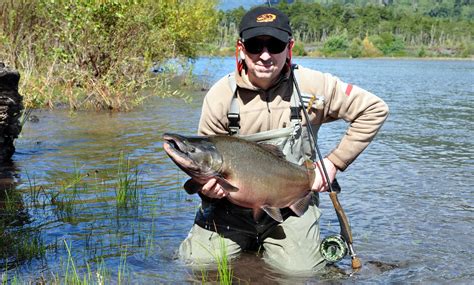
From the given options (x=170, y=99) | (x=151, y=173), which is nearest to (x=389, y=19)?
(x=170, y=99)

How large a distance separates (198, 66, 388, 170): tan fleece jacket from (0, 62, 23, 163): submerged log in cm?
462

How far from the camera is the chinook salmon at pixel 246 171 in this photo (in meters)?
4.40

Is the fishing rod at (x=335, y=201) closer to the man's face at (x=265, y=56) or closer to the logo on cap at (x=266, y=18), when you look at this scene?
the man's face at (x=265, y=56)

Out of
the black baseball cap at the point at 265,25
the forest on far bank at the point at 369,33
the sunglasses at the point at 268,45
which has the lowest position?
the forest on far bank at the point at 369,33

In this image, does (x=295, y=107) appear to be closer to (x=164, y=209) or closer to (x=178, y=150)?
(x=178, y=150)

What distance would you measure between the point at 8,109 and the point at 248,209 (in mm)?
5193

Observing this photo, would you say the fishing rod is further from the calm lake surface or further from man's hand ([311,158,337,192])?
the calm lake surface

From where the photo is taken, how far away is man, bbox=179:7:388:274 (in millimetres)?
5051

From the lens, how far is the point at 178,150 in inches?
171

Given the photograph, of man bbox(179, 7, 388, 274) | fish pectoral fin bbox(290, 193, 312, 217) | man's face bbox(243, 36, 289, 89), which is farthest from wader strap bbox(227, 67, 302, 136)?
fish pectoral fin bbox(290, 193, 312, 217)

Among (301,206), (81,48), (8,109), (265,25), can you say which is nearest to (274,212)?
(301,206)

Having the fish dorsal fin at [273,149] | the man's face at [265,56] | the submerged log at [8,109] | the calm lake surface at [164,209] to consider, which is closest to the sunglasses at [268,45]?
the man's face at [265,56]

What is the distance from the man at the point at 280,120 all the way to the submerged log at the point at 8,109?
15.1 feet

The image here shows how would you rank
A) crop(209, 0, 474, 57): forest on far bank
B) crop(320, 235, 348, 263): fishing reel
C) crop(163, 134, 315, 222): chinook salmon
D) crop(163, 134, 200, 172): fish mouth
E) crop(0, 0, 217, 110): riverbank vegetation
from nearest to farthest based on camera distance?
crop(163, 134, 200, 172): fish mouth
crop(163, 134, 315, 222): chinook salmon
crop(320, 235, 348, 263): fishing reel
crop(0, 0, 217, 110): riverbank vegetation
crop(209, 0, 474, 57): forest on far bank
